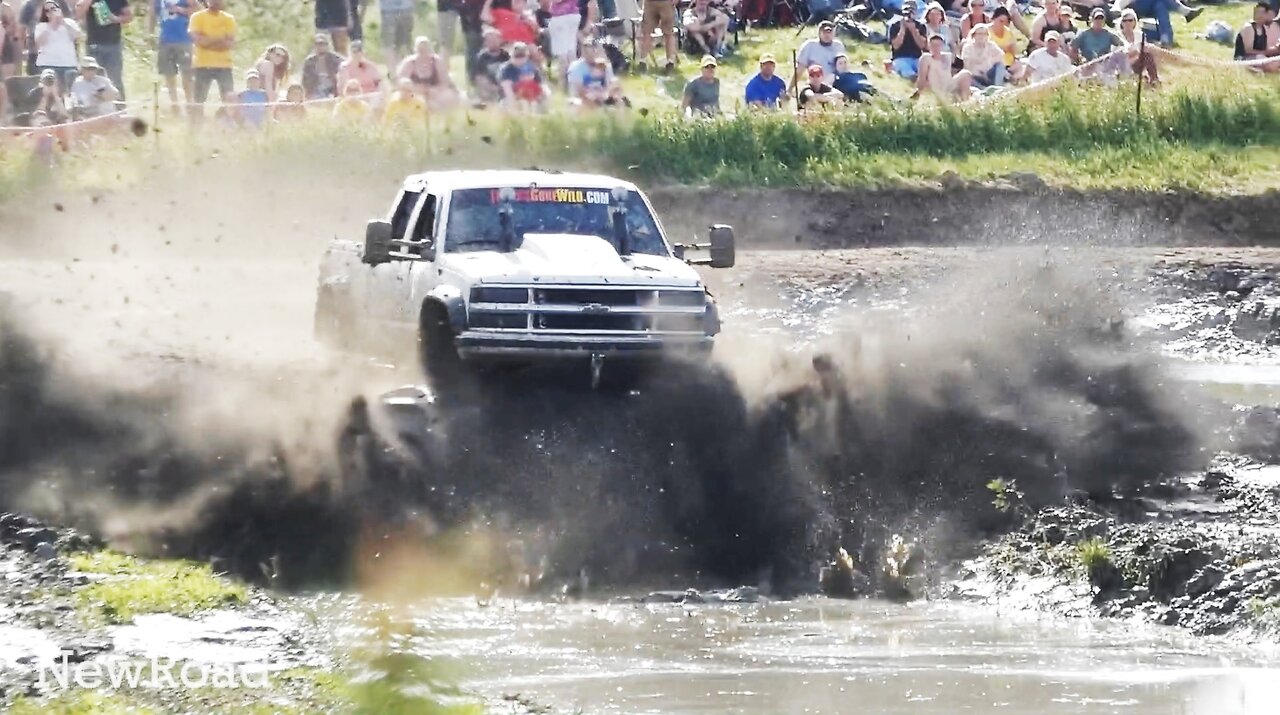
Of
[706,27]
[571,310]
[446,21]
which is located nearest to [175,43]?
[446,21]

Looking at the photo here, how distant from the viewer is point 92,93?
68.0ft

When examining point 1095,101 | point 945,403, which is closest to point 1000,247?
point 1095,101

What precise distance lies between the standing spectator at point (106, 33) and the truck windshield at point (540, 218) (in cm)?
906

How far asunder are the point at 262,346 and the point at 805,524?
549 cm

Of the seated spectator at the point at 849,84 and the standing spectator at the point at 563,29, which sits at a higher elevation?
the standing spectator at the point at 563,29

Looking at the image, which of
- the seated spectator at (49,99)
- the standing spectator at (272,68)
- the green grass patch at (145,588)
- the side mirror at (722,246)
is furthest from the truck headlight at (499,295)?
the standing spectator at (272,68)

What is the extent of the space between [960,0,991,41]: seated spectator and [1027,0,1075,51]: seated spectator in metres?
0.59

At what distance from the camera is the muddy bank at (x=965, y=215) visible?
22062 mm

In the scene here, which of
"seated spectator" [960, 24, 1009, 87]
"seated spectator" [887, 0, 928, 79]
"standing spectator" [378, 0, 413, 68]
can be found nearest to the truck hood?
"standing spectator" [378, 0, 413, 68]

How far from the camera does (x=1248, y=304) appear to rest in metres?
18.7

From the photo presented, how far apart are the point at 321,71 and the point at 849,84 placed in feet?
19.6

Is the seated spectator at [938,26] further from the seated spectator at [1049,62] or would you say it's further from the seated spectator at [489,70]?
the seated spectator at [489,70]

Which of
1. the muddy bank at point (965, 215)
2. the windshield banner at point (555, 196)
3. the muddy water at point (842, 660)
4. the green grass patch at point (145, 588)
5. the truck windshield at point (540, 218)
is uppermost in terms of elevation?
the windshield banner at point (555, 196)

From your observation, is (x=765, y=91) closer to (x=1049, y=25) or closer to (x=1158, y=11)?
(x=1049, y=25)
